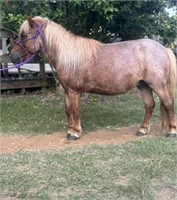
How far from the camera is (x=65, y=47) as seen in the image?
15.7 feet

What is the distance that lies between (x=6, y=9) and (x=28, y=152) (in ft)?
A: 13.2

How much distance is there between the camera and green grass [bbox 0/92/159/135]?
577cm

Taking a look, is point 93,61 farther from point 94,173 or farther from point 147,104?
point 94,173

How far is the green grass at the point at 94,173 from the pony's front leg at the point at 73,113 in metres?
0.57

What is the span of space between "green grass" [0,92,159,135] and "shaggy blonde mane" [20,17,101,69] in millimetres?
1289

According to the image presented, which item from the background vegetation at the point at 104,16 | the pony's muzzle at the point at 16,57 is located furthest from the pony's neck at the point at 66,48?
the background vegetation at the point at 104,16

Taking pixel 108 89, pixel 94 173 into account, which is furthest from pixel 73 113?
pixel 94 173

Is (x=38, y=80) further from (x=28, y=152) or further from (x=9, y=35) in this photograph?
(x=28, y=152)

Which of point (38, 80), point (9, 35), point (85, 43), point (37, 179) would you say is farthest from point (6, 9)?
point (37, 179)

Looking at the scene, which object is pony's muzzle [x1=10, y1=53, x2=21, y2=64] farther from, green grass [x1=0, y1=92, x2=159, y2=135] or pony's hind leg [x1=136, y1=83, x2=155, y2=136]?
pony's hind leg [x1=136, y1=83, x2=155, y2=136]

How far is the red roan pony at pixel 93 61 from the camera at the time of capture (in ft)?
15.7

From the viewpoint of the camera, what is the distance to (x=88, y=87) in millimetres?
4902

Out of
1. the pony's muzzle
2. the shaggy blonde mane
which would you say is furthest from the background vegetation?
the pony's muzzle

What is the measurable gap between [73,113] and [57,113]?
1899mm
